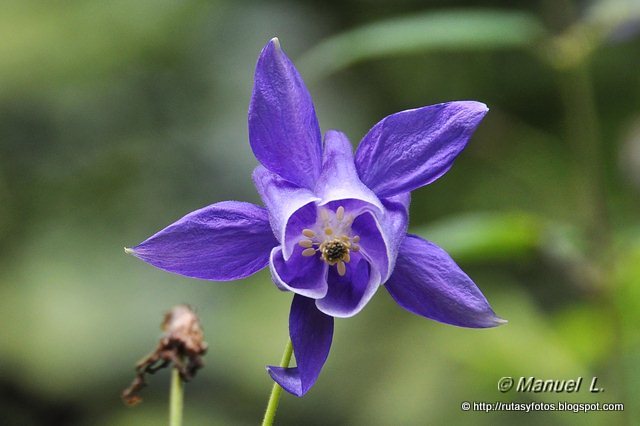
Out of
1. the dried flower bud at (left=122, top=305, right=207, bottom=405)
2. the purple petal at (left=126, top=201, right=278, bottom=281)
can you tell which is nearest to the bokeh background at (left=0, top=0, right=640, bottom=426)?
the dried flower bud at (left=122, top=305, right=207, bottom=405)

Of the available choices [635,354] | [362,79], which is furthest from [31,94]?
[635,354]

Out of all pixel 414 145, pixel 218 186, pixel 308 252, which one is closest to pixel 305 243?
pixel 308 252

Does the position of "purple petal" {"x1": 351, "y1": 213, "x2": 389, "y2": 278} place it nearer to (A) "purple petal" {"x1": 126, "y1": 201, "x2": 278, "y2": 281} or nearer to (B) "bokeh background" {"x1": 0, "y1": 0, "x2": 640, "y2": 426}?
(A) "purple petal" {"x1": 126, "y1": 201, "x2": 278, "y2": 281}

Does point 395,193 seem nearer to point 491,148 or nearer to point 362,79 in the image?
point 491,148

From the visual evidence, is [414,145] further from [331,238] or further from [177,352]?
[177,352]

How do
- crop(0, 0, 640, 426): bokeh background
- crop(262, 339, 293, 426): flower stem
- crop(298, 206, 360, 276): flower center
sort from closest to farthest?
crop(262, 339, 293, 426): flower stem
crop(298, 206, 360, 276): flower center
crop(0, 0, 640, 426): bokeh background

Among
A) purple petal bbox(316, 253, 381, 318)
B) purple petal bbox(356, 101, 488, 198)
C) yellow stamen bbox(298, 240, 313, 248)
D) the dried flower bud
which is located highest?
purple petal bbox(356, 101, 488, 198)
